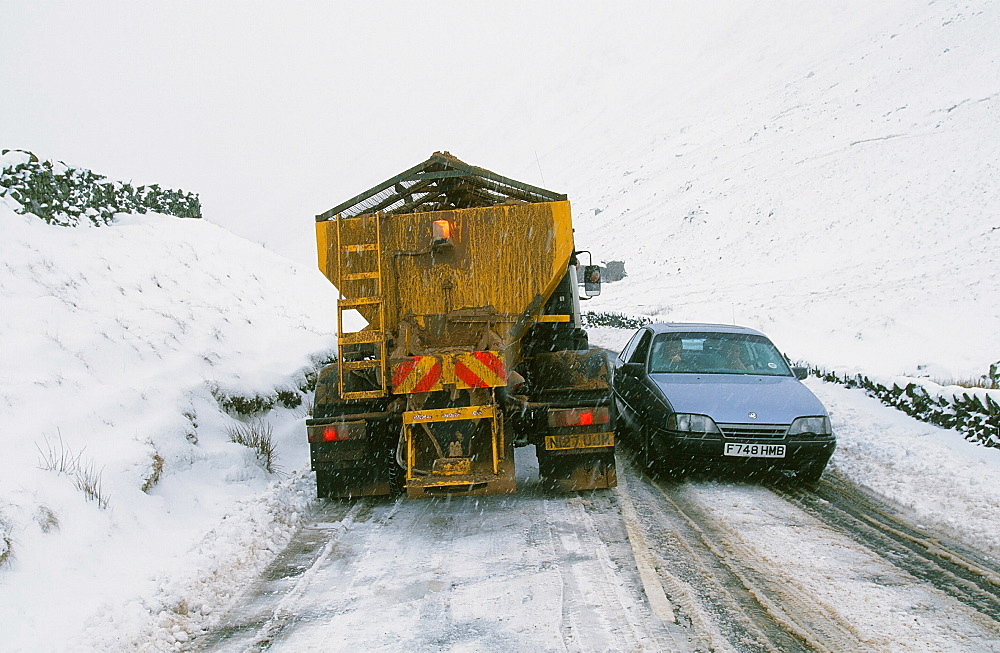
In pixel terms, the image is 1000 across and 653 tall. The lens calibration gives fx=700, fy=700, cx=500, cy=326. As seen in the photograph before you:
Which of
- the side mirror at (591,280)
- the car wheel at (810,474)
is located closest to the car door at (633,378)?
the side mirror at (591,280)

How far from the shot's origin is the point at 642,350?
9164 millimetres

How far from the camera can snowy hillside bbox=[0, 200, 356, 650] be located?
177 inches

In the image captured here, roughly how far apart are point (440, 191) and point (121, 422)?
3.96 meters

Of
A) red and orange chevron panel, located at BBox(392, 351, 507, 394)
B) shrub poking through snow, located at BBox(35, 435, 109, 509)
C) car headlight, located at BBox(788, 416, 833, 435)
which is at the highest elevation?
red and orange chevron panel, located at BBox(392, 351, 507, 394)

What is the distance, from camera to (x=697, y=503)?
20.8 ft

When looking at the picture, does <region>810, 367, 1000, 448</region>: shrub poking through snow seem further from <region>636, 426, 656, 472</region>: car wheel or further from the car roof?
<region>636, 426, 656, 472</region>: car wheel

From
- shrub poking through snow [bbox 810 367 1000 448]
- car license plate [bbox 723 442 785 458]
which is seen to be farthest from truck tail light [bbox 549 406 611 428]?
shrub poking through snow [bbox 810 367 1000 448]

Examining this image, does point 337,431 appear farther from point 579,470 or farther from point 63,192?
point 63,192

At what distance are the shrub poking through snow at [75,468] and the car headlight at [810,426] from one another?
601 cm

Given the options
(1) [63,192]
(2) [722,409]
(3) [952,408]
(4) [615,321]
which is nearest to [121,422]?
(2) [722,409]

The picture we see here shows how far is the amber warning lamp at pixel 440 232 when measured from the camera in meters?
6.53

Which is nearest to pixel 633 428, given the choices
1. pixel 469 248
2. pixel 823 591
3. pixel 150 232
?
pixel 469 248

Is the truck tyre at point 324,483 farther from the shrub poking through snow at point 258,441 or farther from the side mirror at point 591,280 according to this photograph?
the side mirror at point 591,280

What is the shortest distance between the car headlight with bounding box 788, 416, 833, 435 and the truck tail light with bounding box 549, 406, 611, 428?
1976mm
